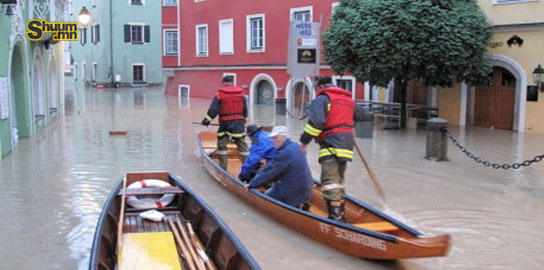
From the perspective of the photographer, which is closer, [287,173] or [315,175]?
[287,173]

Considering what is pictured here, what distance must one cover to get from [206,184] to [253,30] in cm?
2106

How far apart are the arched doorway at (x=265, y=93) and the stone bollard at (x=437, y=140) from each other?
17633 mm

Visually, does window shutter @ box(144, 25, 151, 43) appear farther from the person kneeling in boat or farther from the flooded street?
the person kneeling in boat

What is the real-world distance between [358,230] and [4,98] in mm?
10158

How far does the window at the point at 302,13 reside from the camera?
90.9 ft

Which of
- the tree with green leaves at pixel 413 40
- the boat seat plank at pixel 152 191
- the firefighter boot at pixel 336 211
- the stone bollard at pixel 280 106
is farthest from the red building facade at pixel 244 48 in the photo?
the firefighter boot at pixel 336 211

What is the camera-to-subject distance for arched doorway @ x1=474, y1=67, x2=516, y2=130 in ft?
66.6

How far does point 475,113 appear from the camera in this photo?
2145cm

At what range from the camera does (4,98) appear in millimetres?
13664

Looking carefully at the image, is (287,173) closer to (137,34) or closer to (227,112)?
(227,112)

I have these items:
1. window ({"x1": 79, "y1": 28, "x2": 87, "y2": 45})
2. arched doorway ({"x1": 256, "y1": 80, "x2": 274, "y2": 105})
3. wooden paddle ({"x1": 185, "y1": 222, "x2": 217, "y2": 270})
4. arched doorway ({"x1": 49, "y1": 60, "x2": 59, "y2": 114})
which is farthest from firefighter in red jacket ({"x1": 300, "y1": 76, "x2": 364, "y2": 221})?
window ({"x1": 79, "y1": 28, "x2": 87, "y2": 45})

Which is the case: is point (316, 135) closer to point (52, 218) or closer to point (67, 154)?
Result: point (52, 218)

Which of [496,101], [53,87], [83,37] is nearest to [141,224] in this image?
[496,101]

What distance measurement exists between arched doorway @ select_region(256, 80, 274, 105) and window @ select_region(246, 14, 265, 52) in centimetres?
187
